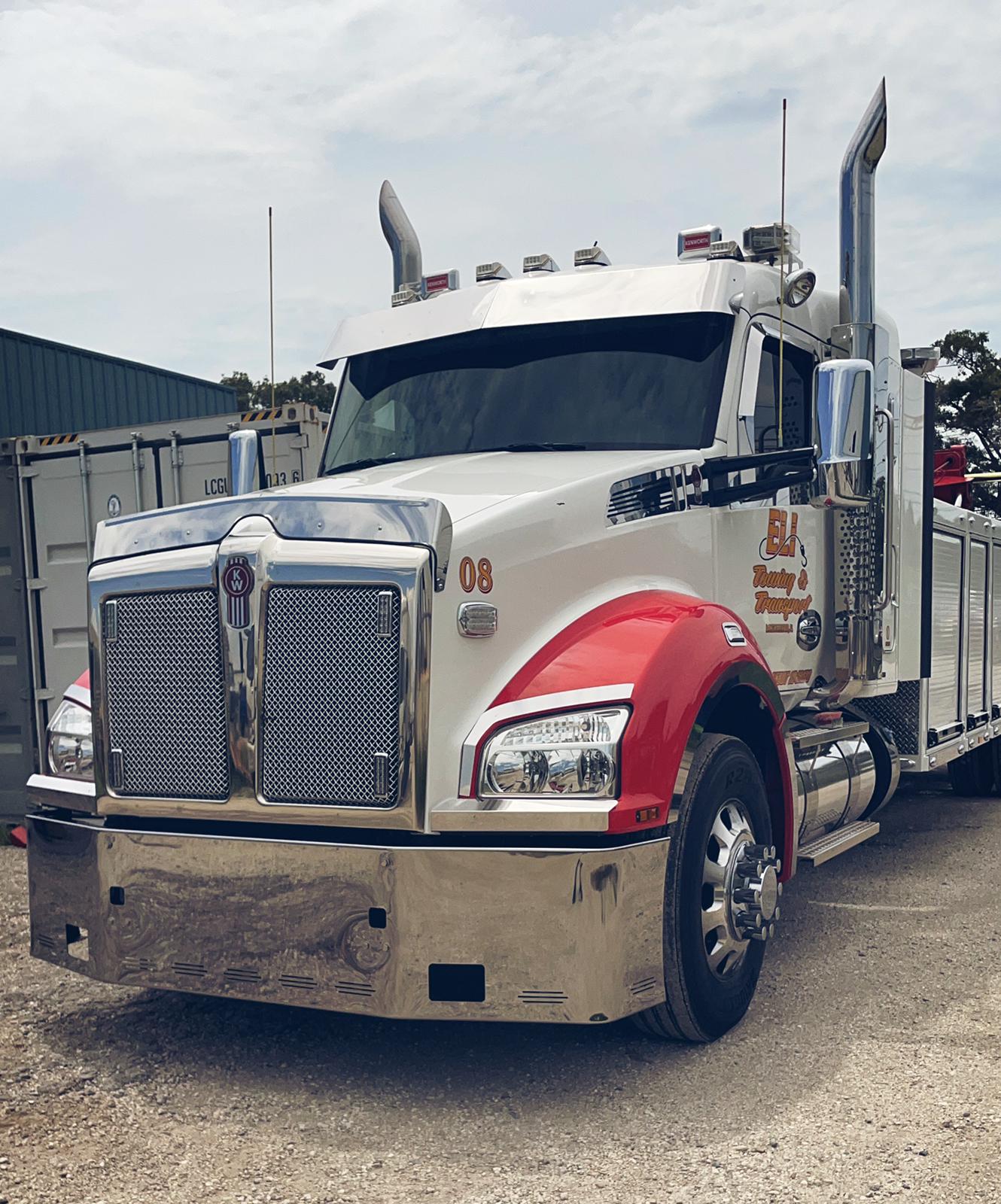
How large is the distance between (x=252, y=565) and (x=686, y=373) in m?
2.08

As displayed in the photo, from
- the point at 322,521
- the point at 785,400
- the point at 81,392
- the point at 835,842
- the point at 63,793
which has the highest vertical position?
the point at 81,392

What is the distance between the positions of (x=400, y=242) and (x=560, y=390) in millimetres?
2178

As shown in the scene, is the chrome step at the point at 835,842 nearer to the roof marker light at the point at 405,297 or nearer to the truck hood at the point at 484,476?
the truck hood at the point at 484,476

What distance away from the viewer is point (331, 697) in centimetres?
406

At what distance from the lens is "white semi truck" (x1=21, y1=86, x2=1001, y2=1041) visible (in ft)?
12.9

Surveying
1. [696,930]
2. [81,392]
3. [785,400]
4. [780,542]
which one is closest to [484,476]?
[780,542]

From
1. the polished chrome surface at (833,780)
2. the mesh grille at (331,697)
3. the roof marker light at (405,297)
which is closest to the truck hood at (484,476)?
the mesh grille at (331,697)

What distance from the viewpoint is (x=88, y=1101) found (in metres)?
4.03

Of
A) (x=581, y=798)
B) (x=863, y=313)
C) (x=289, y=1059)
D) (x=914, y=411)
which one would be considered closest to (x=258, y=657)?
(x=581, y=798)

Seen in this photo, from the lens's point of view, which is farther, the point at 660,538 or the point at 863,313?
the point at 863,313

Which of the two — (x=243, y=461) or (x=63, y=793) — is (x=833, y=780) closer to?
(x=243, y=461)

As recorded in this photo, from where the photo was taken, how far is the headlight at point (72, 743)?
4656 millimetres

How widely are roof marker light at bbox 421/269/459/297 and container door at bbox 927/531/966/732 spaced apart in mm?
3089

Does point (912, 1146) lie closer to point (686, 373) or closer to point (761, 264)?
point (686, 373)
